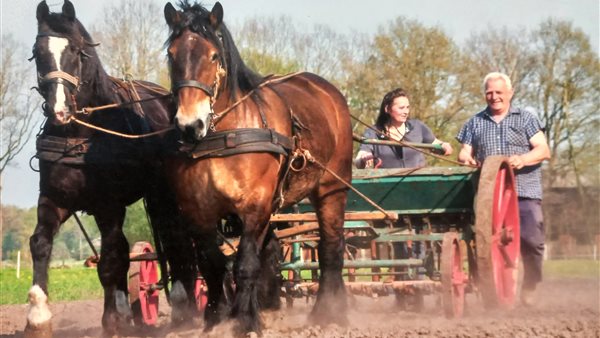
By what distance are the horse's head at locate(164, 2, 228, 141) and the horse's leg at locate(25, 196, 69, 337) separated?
3.88 ft

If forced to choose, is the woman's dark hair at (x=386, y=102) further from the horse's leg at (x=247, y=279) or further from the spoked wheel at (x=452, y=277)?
the horse's leg at (x=247, y=279)

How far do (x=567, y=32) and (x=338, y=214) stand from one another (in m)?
28.8

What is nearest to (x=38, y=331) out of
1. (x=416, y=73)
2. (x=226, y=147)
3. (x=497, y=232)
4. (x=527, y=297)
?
(x=226, y=147)

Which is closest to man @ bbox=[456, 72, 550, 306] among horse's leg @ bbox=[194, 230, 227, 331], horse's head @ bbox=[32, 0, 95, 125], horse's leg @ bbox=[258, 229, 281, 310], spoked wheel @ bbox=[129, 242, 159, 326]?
horse's leg @ bbox=[258, 229, 281, 310]

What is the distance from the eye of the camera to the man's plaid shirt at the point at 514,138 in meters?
8.42

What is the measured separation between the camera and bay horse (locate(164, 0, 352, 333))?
18.4ft

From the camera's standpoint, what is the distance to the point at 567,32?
113 ft

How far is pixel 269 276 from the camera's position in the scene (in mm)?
6922

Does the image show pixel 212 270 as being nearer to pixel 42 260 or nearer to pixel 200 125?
pixel 42 260

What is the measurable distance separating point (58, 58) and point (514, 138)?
409cm

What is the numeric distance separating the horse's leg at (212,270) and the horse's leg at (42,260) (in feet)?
3.04

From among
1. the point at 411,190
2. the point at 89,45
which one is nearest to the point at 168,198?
the point at 89,45

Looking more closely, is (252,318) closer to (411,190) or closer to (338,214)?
(338,214)

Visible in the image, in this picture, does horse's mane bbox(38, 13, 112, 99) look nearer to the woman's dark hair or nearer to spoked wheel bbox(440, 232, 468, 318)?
spoked wheel bbox(440, 232, 468, 318)
